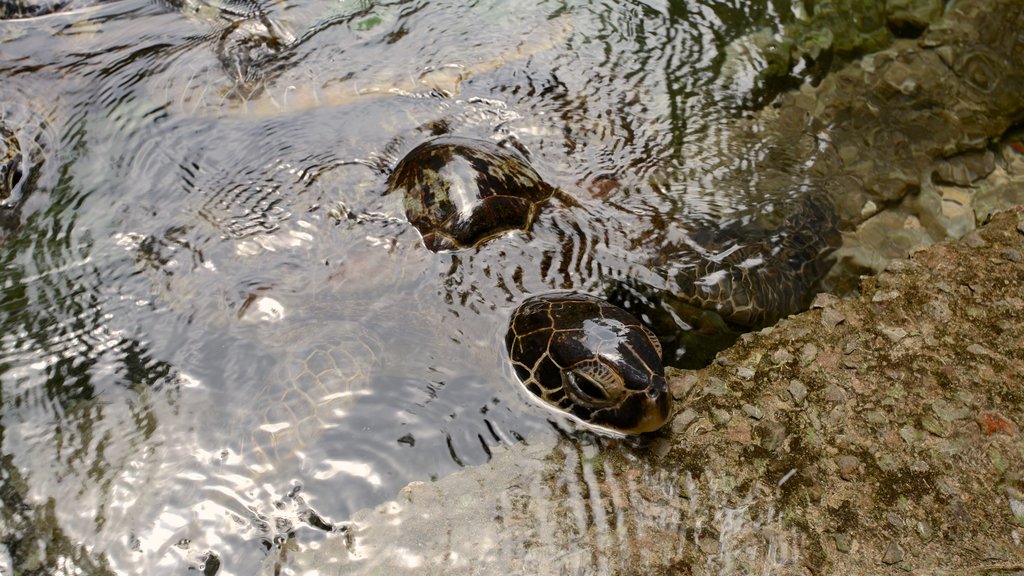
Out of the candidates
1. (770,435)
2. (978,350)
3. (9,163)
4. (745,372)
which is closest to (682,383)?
(745,372)

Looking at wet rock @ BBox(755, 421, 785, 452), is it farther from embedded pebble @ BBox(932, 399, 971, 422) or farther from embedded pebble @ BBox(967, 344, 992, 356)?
embedded pebble @ BBox(967, 344, 992, 356)

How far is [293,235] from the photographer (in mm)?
3541

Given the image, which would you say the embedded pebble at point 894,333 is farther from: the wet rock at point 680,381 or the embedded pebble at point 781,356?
→ the wet rock at point 680,381

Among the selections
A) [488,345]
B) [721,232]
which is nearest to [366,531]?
[488,345]

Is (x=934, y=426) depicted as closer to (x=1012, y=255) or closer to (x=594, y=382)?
(x=1012, y=255)

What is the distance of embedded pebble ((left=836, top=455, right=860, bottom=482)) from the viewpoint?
2.53 m

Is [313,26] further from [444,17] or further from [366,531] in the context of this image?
[366,531]

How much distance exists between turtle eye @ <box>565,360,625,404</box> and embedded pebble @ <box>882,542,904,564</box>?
1093 millimetres

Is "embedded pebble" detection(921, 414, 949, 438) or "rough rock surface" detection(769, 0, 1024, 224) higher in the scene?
"rough rock surface" detection(769, 0, 1024, 224)

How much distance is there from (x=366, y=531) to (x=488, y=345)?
1036 mm

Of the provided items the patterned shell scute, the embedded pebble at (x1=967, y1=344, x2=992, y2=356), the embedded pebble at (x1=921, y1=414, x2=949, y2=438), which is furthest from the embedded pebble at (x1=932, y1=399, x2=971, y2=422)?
the patterned shell scute

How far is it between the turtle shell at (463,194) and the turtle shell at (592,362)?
64 cm

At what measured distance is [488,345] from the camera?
310cm

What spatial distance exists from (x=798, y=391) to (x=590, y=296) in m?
Result: 1.05
